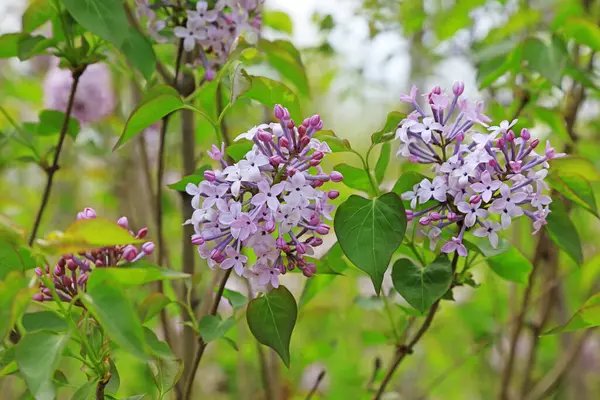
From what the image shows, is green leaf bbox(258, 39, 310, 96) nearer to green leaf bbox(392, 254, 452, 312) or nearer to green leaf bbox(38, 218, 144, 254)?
green leaf bbox(392, 254, 452, 312)

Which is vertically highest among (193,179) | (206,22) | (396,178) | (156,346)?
(206,22)

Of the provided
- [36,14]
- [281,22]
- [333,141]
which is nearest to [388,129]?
[333,141]

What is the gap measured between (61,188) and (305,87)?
147 centimetres

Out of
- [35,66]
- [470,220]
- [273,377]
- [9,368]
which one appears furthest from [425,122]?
[35,66]

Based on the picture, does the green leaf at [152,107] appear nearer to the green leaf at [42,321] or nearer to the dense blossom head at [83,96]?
the green leaf at [42,321]

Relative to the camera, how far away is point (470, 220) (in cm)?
59

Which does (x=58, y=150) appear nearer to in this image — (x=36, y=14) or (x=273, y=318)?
(x=36, y=14)

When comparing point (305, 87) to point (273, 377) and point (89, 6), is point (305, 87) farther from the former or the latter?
point (273, 377)

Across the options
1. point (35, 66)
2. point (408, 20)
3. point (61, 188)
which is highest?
point (408, 20)

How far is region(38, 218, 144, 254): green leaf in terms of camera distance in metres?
0.46

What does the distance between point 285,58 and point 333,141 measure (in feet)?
0.93

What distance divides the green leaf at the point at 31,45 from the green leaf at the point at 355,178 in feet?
1.31

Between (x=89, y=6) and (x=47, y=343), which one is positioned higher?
(x=89, y=6)

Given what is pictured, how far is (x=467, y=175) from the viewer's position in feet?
1.89
